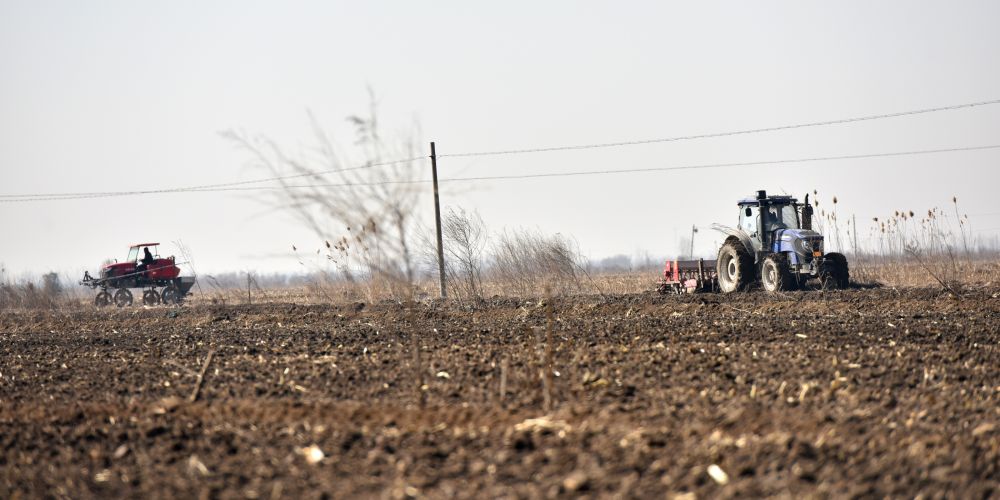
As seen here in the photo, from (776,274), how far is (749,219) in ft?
6.12

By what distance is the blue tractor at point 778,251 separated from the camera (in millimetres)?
23547

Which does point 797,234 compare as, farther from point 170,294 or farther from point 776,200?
point 170,294

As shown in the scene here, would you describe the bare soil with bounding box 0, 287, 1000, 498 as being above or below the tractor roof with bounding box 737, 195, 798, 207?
below

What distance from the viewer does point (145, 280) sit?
126ft

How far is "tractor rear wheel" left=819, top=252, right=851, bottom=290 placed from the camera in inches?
947

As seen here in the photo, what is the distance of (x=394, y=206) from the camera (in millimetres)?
8625

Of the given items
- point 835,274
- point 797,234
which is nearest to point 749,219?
point 797,234

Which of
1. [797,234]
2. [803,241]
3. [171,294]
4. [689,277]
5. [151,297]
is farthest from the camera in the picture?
[171,294]

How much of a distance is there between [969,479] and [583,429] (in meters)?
2.36

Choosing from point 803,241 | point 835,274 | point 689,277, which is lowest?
point 835,274

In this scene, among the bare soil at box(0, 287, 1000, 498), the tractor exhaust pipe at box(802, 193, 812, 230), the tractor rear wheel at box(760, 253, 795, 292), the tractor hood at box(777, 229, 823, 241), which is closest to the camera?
the bare soil at box(0, 287, 1000, 498)

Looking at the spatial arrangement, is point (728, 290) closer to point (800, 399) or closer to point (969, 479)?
point (800, 399)

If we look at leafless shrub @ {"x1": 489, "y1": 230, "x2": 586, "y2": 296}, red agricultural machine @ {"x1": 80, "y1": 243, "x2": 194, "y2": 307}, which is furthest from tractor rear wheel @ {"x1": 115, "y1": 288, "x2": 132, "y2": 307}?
leafless shrub @ {"x1": 489, "y1": 230, "x2": 586, "y2": 296}

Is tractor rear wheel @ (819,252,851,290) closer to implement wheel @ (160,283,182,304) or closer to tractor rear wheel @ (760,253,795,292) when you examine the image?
tractor rear wheel @ (760,253,795,292)
